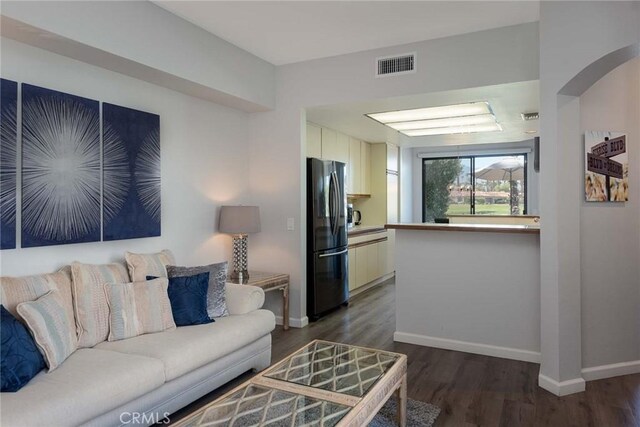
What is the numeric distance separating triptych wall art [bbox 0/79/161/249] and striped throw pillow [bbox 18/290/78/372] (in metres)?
0.55

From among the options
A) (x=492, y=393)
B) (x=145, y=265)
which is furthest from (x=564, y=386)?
(x=145, y=265)

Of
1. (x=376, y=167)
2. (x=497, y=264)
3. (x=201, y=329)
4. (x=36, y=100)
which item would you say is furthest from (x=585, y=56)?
(x=376, y=167)

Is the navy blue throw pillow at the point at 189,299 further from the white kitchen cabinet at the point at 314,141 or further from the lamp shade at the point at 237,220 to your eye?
the white kitchen cabinet at the point at 314,141

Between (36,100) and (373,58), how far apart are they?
2795mm

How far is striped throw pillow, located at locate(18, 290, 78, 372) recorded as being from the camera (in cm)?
217

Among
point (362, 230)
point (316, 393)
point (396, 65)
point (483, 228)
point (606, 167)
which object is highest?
point (396, 65)

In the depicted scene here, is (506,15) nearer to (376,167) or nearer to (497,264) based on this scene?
(497,264)

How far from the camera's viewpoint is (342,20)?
3.41m

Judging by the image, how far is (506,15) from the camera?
10.8 feet

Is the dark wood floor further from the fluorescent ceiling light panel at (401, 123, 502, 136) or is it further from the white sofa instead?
the fluorescent ceiling light panel at (401, 123, 502, 136)

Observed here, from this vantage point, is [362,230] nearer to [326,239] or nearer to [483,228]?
[326,239]

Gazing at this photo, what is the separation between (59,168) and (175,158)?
3.48 feet

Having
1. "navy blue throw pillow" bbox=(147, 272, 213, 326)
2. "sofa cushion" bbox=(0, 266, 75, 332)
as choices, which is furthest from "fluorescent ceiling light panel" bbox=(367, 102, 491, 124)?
"sofa cushion" bbox=(0, 266, 75, 332)

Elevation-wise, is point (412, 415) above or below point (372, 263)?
below
